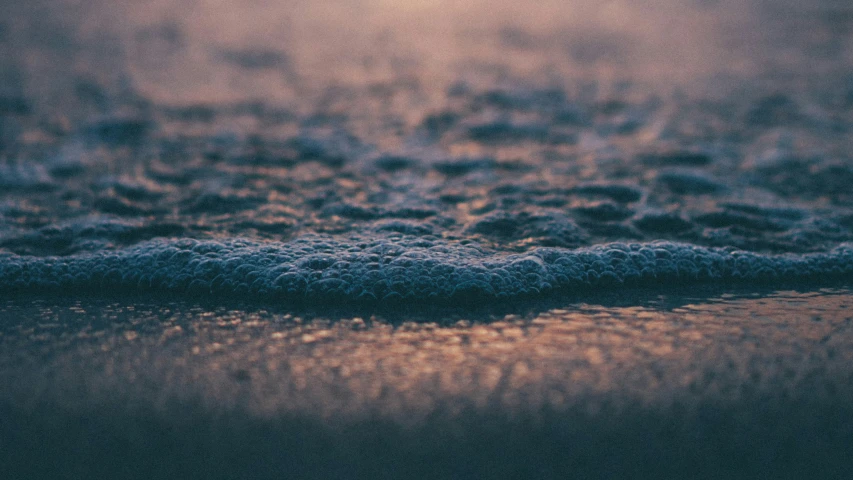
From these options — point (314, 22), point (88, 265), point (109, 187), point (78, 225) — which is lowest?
point (88, 265)

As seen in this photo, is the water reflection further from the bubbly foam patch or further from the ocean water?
the bubbly foam patch

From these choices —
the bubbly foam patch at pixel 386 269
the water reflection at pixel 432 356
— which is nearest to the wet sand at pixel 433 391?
the water reflection at pixel 432 356

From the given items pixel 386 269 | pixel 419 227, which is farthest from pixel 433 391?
pixel 419 227

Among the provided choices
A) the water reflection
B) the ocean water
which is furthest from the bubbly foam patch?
the water reflection

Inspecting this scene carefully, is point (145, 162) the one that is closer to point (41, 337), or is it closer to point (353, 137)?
point (353, 137)

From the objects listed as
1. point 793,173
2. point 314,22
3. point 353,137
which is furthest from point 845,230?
point 314,22

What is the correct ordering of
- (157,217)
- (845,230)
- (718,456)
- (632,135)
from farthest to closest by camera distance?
(632,135)
(157,217)
(845,230)
(718,456)

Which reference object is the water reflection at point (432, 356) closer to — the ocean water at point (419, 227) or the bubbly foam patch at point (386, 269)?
the ocean water at point (419, 227)
